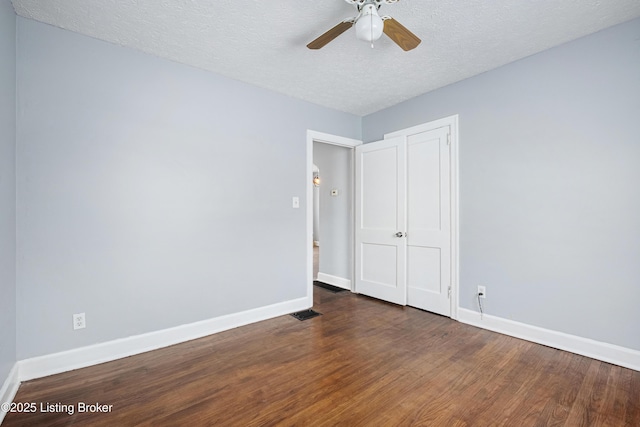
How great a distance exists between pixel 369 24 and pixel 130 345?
3.06 metres

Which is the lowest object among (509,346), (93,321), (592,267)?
(509,346)

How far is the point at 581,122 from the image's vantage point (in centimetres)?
245

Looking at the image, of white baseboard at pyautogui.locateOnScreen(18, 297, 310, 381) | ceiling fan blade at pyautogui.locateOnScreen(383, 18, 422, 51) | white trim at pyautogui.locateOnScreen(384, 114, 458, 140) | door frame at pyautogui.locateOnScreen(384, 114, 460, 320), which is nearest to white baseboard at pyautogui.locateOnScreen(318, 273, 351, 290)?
white baseboard at pyautogui.locateOnScreen(18, 297, 310, 381)

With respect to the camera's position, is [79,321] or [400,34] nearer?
[400,34]

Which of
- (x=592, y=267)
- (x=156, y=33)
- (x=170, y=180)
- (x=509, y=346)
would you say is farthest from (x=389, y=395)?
(x=156, y=33)

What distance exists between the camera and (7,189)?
1.90 metres

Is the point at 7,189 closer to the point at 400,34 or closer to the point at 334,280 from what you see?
the point at 400,34

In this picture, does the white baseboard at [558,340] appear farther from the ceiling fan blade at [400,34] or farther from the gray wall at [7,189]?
the gray wall at [7,189]

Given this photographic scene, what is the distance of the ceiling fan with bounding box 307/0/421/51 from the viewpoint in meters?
1.77

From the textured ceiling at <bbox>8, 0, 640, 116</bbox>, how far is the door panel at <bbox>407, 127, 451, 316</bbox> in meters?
0.79

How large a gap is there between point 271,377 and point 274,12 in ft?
8.68

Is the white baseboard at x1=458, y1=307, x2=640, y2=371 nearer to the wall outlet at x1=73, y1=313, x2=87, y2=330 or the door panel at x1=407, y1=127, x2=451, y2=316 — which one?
the door panel at x1=407, y1=127, x2=451, y2=316

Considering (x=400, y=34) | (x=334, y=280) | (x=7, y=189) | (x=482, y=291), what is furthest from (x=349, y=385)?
(x=334, y=280)

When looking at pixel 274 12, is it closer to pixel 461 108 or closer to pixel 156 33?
pixel 156 33
